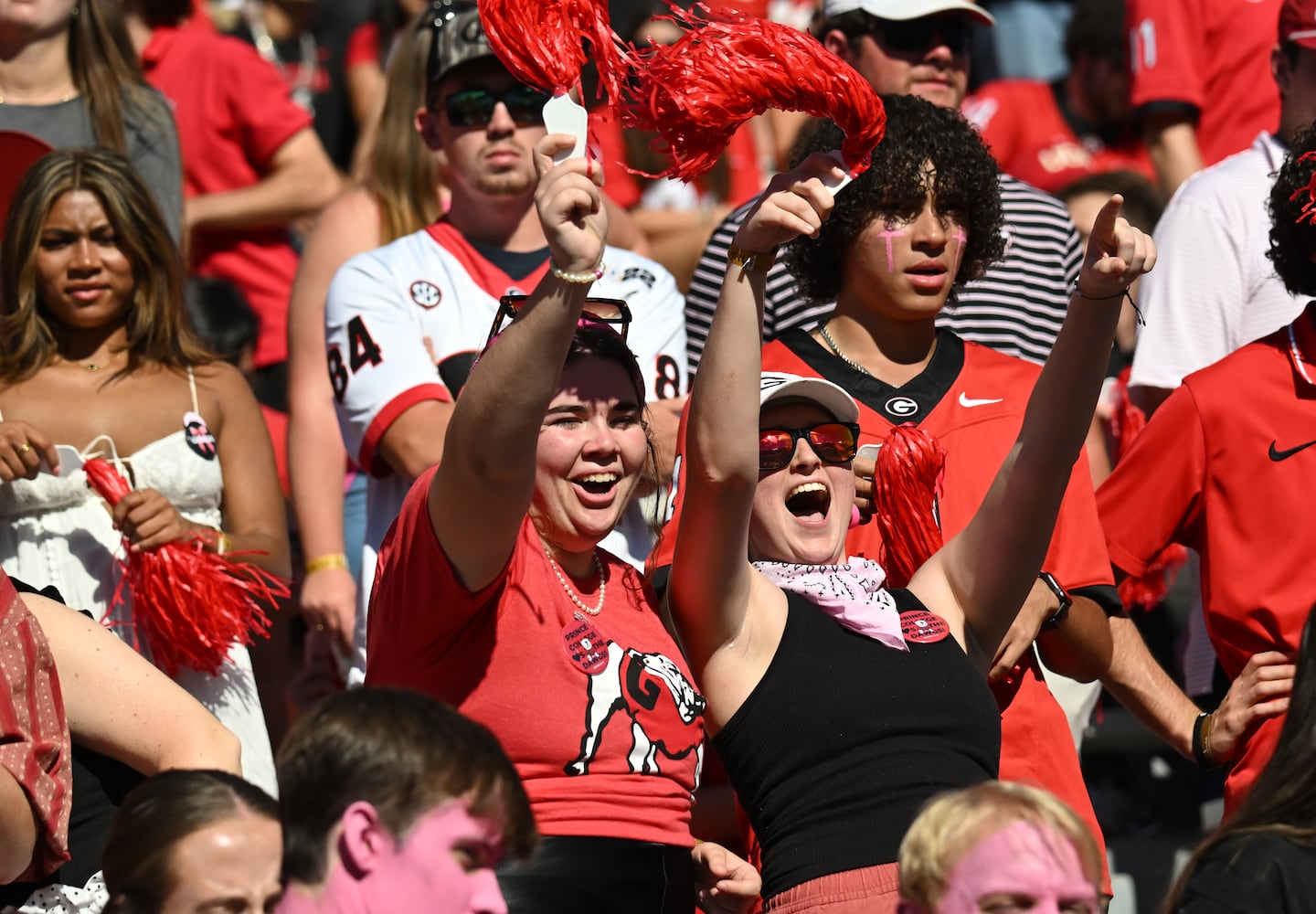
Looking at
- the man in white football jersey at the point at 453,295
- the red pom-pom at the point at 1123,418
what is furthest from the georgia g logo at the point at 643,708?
the red pom-pom at the point at 1123,418

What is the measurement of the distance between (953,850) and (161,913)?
3.44ft

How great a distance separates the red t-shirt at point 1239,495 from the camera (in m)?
3.72

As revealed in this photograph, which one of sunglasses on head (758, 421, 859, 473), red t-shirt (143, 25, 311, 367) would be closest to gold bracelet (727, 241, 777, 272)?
sunglasses on head (758, 421, 859, 473)

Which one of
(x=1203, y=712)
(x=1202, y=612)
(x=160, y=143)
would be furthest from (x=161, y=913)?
(x=160, y=143)

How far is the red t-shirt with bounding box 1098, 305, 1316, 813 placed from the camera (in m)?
3.72

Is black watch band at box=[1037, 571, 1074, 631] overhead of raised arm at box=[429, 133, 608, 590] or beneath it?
beneath

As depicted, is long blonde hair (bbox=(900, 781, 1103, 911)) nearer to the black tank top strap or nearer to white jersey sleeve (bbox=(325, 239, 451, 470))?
the black tank top strap

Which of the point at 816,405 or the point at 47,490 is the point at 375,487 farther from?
the point at 816,405

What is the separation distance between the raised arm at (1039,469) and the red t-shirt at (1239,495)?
55 centimetres

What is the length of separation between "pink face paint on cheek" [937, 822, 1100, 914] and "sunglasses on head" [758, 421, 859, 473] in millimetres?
1125

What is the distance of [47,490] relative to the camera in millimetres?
4250

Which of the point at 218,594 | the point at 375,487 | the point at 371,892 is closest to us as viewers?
the point at 371,892

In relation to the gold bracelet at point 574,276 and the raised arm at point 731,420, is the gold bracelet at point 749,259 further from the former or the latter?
the gold bracelet at point 574,276

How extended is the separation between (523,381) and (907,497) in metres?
1.13
